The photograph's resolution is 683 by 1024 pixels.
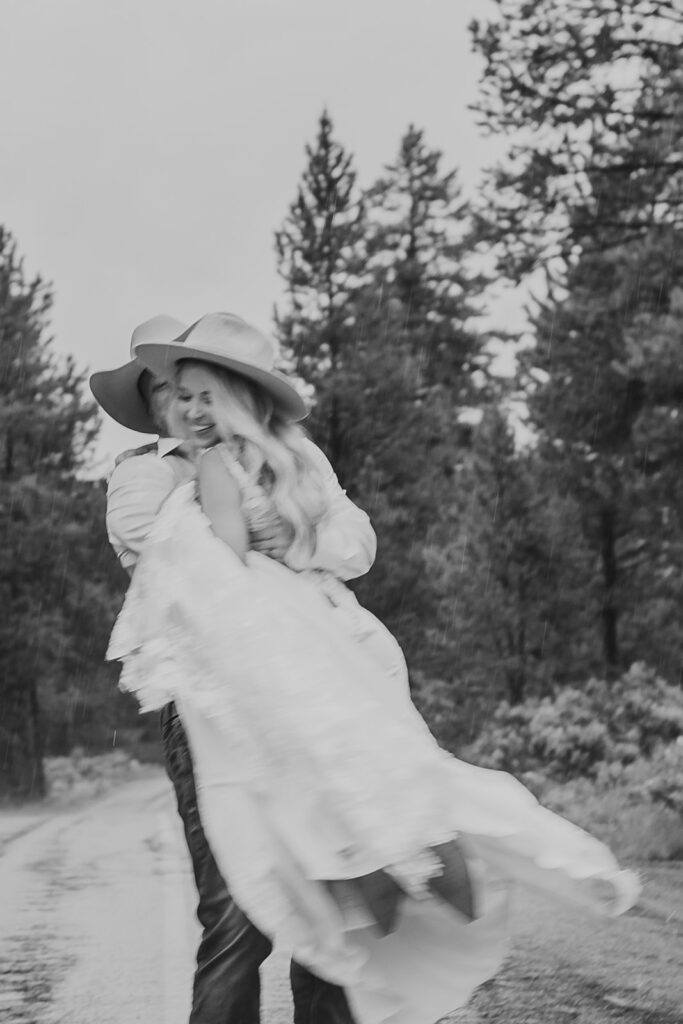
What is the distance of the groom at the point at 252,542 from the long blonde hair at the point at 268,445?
7cm

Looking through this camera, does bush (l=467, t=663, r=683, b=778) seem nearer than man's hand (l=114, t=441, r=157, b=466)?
No

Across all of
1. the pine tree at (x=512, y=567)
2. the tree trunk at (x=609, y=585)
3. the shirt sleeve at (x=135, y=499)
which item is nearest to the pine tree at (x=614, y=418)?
the tree trunk at (x=609, y=585)

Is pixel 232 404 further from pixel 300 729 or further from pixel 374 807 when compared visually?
pixel 374 807

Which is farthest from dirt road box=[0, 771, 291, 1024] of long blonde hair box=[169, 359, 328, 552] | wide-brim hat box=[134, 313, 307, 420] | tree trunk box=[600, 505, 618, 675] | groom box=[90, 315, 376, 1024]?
tree trunk box=[600, 505, 618, 675]

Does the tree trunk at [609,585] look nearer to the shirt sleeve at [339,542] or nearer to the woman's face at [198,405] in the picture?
the shirt sleeve at [339,542]

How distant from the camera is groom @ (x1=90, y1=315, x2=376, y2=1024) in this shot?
3.53 m

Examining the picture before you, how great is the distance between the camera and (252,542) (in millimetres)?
3775

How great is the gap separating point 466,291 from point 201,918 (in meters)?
44.6

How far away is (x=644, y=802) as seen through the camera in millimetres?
12609

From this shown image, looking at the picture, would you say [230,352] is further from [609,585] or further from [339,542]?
[609,585]

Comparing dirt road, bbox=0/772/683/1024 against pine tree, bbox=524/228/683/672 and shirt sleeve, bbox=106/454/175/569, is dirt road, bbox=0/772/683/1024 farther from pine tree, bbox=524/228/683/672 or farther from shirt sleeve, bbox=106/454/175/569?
pine tree, bbox=524/228/683/672

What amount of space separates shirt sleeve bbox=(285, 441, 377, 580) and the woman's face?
318mm

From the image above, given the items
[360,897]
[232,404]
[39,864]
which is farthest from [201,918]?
[39,864]

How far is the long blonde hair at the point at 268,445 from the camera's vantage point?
3.77 metres
